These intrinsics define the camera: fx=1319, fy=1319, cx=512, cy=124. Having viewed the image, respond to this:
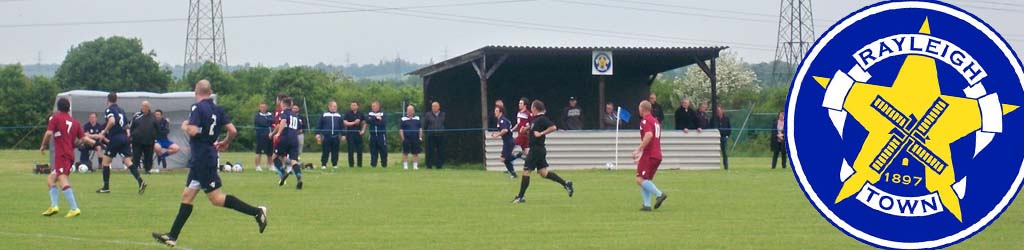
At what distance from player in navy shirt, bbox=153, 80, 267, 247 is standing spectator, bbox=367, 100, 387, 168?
66.1ft

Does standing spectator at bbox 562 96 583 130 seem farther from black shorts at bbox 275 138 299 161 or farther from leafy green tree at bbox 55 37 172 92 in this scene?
leafy green tree at bbox 55 37 172 92

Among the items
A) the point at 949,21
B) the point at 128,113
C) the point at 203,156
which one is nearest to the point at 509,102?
the point at 128,113

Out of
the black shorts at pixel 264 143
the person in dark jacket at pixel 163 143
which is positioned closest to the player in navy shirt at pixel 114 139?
the person in dark jacket at pixel 163 143

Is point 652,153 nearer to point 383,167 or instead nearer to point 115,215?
point 115,215

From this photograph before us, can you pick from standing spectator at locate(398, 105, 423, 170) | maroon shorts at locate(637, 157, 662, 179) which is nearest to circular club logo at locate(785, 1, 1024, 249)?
maroon shorts at locate(637, 157, 662, 179)

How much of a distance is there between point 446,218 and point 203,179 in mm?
4018

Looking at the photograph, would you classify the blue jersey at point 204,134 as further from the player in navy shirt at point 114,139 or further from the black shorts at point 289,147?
the black shorts at point 289,147

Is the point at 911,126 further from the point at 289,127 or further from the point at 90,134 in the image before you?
the point at 90,134

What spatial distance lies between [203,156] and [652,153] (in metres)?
6.48

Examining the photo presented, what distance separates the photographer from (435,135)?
111 ft

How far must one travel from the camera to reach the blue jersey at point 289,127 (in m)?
23.4

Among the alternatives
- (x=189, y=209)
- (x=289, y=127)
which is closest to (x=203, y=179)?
(x=189, y=209)

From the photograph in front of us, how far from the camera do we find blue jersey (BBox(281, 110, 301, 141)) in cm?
2338

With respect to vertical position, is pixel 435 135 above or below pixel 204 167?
below
